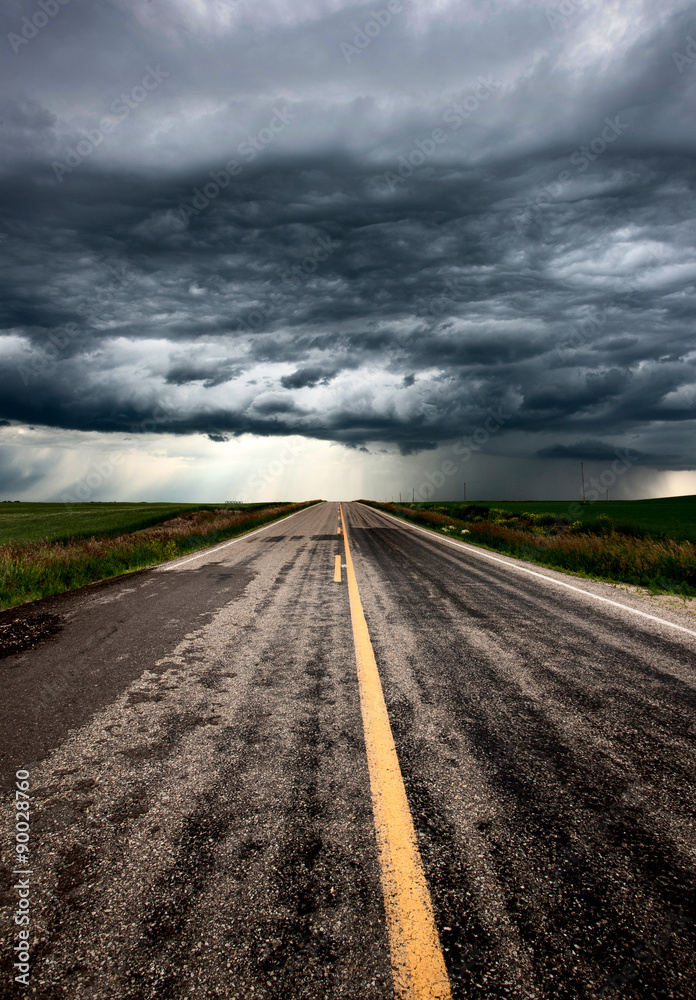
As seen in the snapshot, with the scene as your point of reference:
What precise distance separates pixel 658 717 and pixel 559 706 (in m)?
0.67

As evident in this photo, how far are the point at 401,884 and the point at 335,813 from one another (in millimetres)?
545

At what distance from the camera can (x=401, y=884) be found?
201 centimetres

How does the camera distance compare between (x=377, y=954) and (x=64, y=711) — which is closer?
(x=377, y=954)

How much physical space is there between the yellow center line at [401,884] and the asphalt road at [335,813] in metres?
0.04

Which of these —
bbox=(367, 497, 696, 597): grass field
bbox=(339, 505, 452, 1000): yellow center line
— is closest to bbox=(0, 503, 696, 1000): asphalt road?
bbox=(339, 505, 452, 1000): yellow center line

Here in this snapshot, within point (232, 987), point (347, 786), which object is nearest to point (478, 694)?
point (347, 786)

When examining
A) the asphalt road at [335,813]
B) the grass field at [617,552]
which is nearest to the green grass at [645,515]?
the grass field at [617,552]

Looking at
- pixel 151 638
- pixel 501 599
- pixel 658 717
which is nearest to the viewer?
pixel 658 717

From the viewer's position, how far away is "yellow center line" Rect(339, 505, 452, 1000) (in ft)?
5.31

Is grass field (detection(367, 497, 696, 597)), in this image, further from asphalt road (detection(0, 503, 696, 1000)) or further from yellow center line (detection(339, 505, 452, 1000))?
yellow center line (detection(339, 505, 452, 1000))

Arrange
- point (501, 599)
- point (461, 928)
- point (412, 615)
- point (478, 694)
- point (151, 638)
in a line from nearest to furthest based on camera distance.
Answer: point (461, 928) → point (478, 694) → point (151, 638) → point (412, 615) → point (501, 599)

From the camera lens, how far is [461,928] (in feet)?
5.99

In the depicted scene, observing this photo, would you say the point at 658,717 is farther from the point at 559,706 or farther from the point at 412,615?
the point at 412,615

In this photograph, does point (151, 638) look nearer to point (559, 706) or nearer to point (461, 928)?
point (559, 706)
